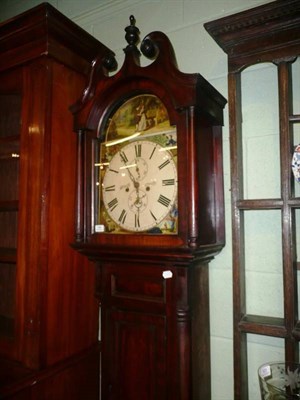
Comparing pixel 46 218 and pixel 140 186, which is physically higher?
Result: pixel 140 186

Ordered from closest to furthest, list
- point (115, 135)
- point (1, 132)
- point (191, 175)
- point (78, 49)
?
point (191, 175) → point (115, 135) → point (78, 49) → point (1, 132)

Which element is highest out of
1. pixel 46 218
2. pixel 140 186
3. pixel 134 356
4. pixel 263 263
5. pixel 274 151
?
pixel 274 151

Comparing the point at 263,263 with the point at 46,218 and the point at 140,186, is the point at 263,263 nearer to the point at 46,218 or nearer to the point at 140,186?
the point at 140,186

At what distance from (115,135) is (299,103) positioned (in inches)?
24.6

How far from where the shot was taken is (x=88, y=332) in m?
1.31

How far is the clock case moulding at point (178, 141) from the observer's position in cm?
95

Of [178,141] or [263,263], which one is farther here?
[263,263]

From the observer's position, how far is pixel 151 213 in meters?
1.03

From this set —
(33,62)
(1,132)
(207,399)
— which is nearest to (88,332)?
(207,399)

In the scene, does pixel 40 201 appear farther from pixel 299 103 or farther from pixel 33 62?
pixel 299 103

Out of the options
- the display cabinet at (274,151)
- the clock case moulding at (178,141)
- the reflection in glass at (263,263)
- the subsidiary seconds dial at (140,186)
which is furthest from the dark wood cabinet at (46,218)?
the reflection in glass at (263,263)

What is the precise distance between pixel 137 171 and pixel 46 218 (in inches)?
14.4

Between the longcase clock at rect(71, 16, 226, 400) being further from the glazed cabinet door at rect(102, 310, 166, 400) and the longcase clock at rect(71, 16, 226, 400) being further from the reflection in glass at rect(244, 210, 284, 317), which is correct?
the reflection in glass at rect(244, 210, 284, 317)

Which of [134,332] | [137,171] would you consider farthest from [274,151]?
[134,332]
